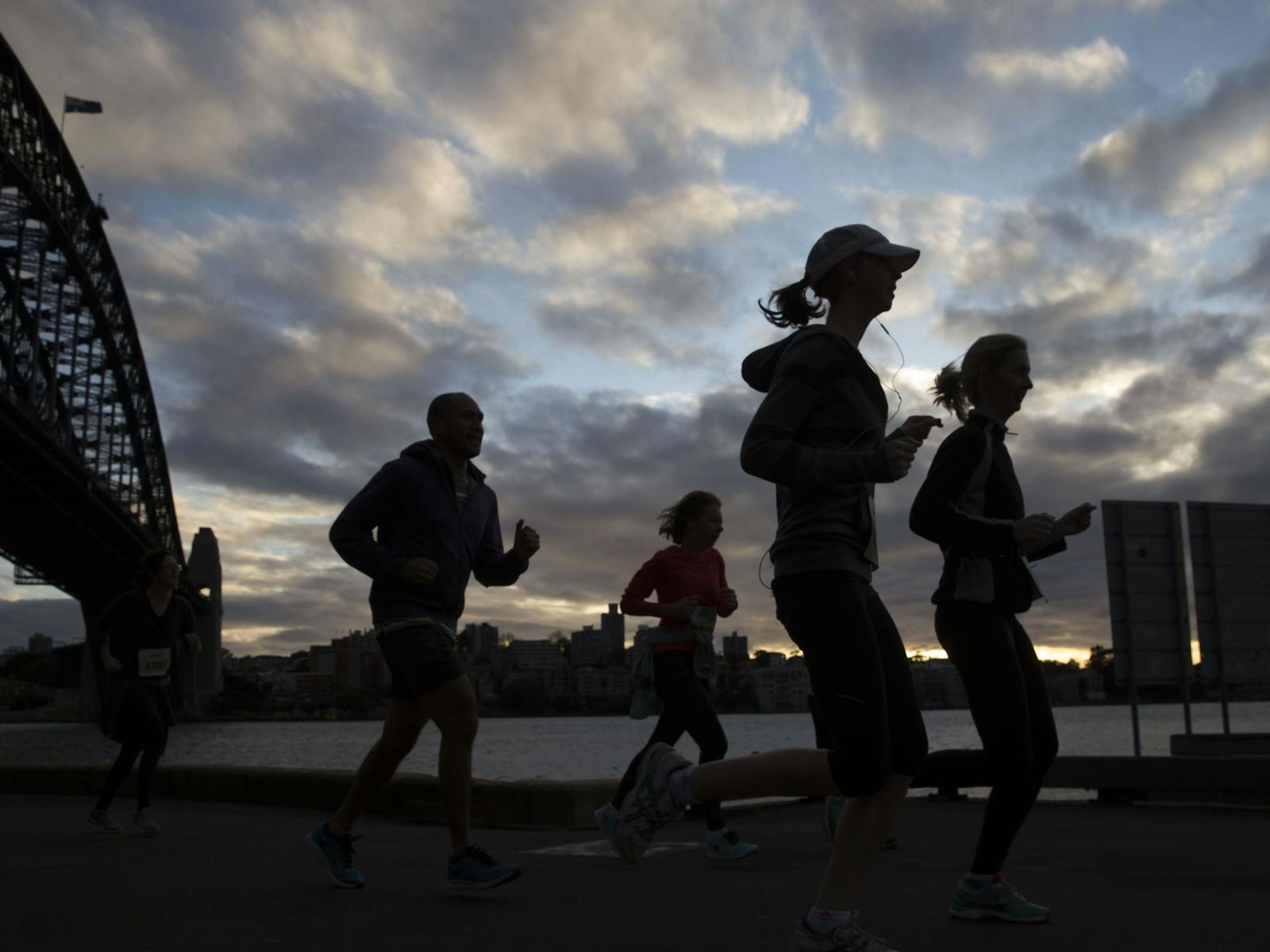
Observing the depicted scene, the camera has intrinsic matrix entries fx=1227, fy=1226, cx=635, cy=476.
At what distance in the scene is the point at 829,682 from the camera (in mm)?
2873

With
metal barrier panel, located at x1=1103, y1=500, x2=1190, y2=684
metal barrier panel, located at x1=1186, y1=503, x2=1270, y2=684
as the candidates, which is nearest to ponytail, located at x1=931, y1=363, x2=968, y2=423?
metal barrier panel, located at x1=1103, y1=500, x2=1190, y2=684

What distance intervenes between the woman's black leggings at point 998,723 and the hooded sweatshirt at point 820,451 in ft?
2.41

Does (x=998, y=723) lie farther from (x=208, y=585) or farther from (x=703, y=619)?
(x=208, y=585)

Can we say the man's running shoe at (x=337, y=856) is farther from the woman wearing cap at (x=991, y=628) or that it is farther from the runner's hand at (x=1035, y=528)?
the runner's hand at (x=1035, y=528)

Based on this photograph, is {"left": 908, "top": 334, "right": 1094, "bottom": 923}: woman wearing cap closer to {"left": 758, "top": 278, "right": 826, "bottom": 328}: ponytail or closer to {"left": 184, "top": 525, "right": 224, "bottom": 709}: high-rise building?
{"left": 758, "top": 278, "right": 826, "bottom": 328}: ponytail

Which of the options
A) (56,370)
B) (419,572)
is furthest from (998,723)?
(56,370)

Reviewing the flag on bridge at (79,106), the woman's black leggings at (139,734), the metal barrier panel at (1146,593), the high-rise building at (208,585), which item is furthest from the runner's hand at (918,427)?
the high-rise building at (208,585)

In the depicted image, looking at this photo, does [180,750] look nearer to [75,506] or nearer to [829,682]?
[75,506]

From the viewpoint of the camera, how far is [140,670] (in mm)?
7145

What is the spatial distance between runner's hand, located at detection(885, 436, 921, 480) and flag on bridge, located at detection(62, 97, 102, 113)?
61057mm

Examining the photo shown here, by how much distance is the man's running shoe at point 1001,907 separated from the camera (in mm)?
3426

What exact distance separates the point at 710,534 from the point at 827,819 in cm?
159

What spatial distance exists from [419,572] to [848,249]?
1.74 meters

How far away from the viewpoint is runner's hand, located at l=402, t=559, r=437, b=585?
400 cm
